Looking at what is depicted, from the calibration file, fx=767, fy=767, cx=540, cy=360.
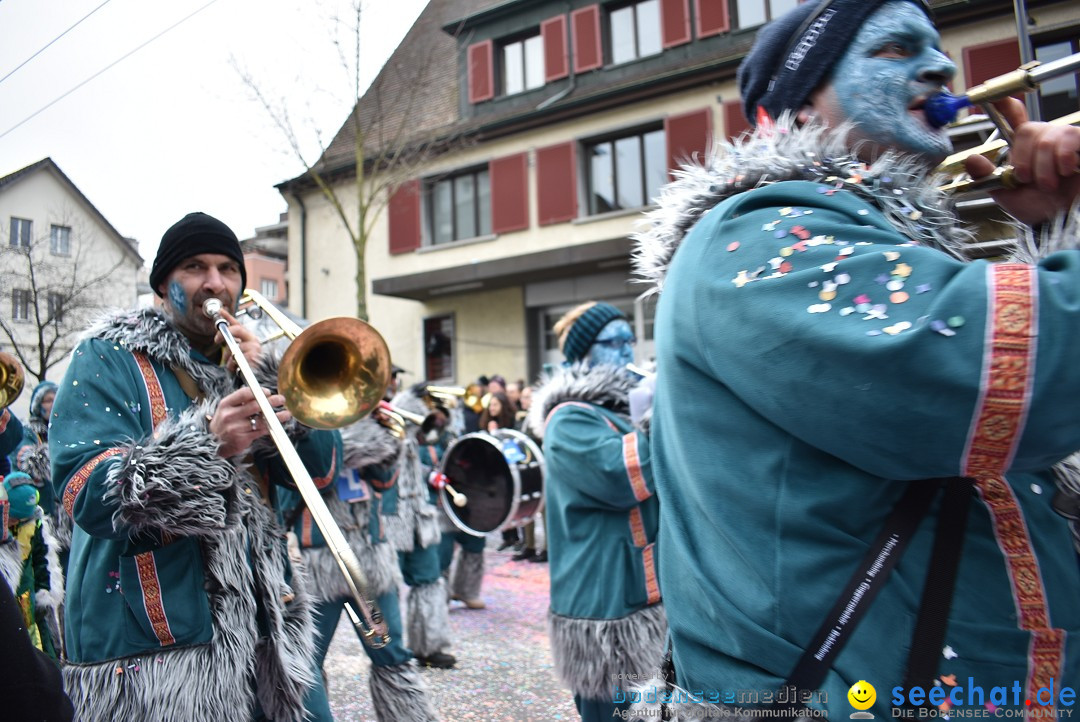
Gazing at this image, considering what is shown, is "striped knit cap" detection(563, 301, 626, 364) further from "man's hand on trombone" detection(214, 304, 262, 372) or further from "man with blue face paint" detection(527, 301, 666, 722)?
"man's hand on trombone" detection(214, 304, 262, 372)

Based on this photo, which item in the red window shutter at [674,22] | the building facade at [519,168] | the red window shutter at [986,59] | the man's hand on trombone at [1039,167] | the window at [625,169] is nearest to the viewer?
the man's hand on trombone at [1039,167]

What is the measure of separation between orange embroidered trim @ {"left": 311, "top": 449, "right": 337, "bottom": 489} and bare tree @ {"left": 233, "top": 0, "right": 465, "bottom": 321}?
10.4 m

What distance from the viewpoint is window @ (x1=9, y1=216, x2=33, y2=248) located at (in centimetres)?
364

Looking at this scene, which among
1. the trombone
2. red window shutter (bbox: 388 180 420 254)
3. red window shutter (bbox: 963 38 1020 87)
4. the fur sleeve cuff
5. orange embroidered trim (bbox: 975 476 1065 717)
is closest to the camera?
orange embroidered trim (bbox: 975 476 1065 717)

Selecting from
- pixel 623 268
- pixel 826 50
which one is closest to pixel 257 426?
pixel 826 50

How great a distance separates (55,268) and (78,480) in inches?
89.0

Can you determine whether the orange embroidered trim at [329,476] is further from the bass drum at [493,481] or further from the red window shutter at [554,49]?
the red window shutter at [554,49]

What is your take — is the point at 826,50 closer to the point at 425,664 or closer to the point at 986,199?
the point at 986,199

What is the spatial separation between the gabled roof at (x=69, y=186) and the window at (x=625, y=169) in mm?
12175

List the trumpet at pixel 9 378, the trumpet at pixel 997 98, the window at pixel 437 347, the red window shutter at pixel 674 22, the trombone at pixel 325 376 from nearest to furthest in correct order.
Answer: the trumpet at pixel 997 98
the trombone at pixel 325 376
the trumpet at pixel 9 378
the red window shutter at pixel 674 22
the window at pixel 437 347

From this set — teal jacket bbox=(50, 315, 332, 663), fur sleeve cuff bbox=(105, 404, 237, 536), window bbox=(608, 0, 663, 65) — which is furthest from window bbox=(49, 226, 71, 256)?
window bbox=(608, 0, 663, 65)

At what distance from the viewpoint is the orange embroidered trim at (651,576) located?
Answer: 10.6ft

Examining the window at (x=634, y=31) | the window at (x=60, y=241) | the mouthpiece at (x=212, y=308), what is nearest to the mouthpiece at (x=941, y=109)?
the mouthpiece at (x=212, y=308)

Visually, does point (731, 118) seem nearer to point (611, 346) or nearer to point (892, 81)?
point (611, 346)
